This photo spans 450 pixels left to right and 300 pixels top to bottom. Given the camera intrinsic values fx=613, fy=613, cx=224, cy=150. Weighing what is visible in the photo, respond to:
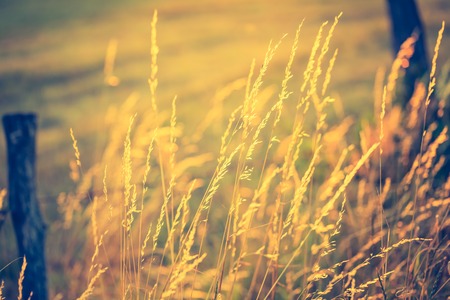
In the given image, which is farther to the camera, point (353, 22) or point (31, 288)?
point (353, 22)

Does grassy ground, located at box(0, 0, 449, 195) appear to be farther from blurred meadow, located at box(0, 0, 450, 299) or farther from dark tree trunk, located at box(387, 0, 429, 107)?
dark tree trunk, located at box(387, 0, 429, 107)

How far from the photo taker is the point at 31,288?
2959 millimetres

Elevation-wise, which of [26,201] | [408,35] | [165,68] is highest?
[165,68]

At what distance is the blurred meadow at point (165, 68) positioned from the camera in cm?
568

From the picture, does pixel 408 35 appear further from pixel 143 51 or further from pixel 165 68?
pixel 143 51

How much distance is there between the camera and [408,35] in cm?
571

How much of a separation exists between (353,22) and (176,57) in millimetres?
3482

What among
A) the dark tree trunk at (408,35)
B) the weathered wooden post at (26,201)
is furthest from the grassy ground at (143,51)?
the weathered wooden post at (26,201)

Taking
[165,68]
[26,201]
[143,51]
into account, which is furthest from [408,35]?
[143,51]

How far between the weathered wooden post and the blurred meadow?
786 millimetres

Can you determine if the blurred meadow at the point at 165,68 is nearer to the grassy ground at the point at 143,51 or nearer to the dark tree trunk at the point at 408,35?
the grassy ground at the point at 143,51

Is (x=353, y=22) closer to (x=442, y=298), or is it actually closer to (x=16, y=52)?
(x=16, y=52)

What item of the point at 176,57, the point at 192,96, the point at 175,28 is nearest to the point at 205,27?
the point at 175,28

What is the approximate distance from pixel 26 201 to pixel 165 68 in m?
7.18
